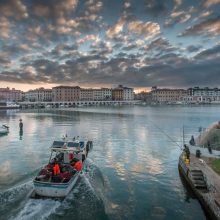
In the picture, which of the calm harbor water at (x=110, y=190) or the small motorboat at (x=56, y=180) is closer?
the calm harbor water at (x=110, y=190)

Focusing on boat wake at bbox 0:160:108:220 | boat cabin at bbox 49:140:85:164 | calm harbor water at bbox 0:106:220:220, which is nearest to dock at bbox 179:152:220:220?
calm harbor water at bbox 0:106:220:220

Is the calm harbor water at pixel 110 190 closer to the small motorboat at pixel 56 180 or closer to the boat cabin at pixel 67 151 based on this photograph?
the small motorboat at pixel 56 180

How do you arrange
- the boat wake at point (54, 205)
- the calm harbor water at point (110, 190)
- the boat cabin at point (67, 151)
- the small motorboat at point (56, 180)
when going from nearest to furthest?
the boat wake at point (54, 205) → the calm harbor water at point (110, 190) → the small motorboat at point (56, 180) → the boat cabin at point (67, 151)

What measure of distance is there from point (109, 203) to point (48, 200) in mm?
4739

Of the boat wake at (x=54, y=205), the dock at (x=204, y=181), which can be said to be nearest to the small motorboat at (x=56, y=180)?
the boat wake at (x=54, y=205)

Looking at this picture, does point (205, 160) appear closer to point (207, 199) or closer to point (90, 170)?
point (207, 199)

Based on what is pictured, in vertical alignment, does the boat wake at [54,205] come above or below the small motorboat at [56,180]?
below

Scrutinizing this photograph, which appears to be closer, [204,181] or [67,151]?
[204,181]

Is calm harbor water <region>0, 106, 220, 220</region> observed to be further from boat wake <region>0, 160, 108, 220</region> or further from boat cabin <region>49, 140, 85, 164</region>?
boat cabin <region>49, 140, 85, 164</region>

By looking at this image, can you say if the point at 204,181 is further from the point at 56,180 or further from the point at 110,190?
the point at 56,180

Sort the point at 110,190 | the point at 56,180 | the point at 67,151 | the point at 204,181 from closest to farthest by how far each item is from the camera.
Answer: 1. the point at 56,180
2. the point at 204,181
3. the point at 110,190
4. the point at 67,151

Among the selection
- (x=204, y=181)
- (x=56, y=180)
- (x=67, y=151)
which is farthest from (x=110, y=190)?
(x=204, y=181)

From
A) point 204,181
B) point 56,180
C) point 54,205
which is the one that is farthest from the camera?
point 204,181

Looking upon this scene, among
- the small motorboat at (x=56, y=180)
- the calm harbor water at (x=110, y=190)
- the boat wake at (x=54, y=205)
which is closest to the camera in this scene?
the boat wake at (x=54, y=205)
